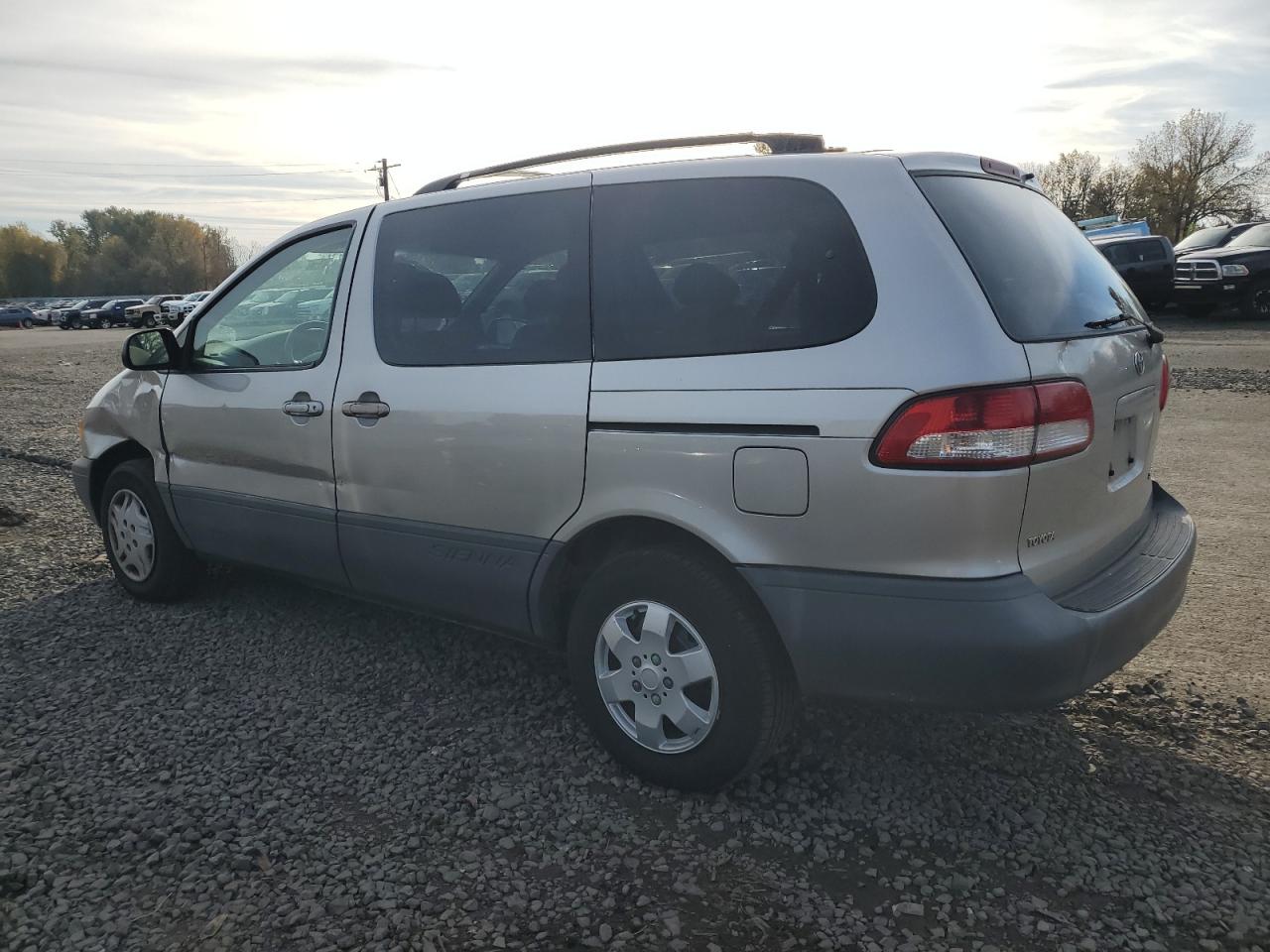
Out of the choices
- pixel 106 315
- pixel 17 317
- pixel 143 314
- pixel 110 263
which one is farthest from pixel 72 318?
pixel 110 263

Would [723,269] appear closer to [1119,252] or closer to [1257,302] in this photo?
[1119,252]

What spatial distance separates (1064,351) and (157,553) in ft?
13.2

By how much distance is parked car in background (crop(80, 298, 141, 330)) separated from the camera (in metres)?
52.2

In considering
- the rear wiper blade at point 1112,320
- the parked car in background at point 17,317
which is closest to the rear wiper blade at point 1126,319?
the rear wiper blade at point 1112,320

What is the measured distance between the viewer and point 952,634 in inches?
96.8

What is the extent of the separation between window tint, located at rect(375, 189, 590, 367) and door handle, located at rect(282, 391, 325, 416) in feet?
1.22

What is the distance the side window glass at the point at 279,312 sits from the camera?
3.91m

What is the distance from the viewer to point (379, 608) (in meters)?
4.66

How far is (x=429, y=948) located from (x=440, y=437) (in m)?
1.62

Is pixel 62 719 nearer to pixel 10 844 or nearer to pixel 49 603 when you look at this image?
pixel 10 844

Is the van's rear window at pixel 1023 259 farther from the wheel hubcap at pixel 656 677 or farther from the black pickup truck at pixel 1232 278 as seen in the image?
the black pickup truck at pixel 1232 278

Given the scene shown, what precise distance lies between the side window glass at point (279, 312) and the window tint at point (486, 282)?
332 mm

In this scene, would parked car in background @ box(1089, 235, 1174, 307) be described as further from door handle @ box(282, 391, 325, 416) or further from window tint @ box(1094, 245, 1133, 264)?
door handle @ box(282, 391, 325, 416)

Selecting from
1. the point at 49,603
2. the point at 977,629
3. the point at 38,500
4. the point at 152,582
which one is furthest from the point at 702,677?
the point at 38,500
